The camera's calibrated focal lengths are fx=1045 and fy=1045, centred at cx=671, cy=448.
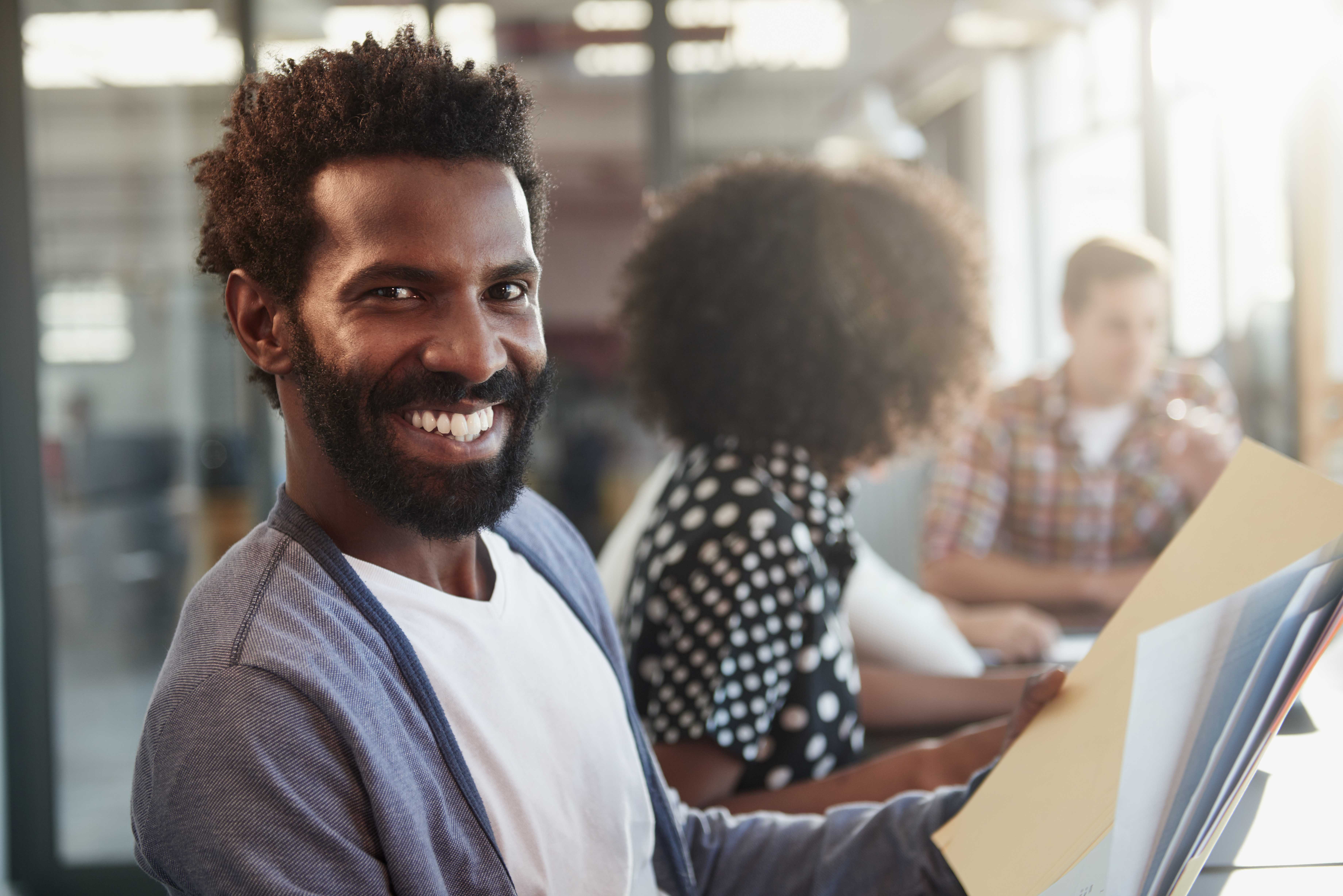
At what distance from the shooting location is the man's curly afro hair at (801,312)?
1.38 metres

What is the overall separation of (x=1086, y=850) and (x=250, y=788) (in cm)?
48

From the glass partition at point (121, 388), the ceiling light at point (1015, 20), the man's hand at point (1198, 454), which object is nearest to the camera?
the man's hand at point (1198, 454)

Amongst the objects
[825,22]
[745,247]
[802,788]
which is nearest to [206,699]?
[802,788]

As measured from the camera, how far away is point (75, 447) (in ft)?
9.08

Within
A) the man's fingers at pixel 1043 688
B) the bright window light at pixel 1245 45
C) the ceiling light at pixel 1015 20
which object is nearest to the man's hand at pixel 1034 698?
the man's fingers at pixel 1043 688

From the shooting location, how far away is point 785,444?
1.33 metres

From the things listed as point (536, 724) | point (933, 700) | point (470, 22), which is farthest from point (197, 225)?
point (470, 22)

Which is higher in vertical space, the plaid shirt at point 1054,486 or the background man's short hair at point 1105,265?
the background man's short hair at point 1105,265

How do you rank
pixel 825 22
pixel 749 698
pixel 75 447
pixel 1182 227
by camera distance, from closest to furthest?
pixel 749 698 < pixel 75 447 < pixel 1182 227 < pixel 825 22

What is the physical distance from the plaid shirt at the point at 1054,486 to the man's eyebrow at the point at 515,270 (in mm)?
1938

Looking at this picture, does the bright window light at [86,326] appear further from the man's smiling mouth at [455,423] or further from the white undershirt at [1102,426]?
the white undershirt at [1102,426]

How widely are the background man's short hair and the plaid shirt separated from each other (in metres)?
0.21

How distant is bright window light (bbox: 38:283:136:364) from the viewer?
2.71 meters

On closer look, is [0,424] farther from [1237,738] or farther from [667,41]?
[1237,738]
